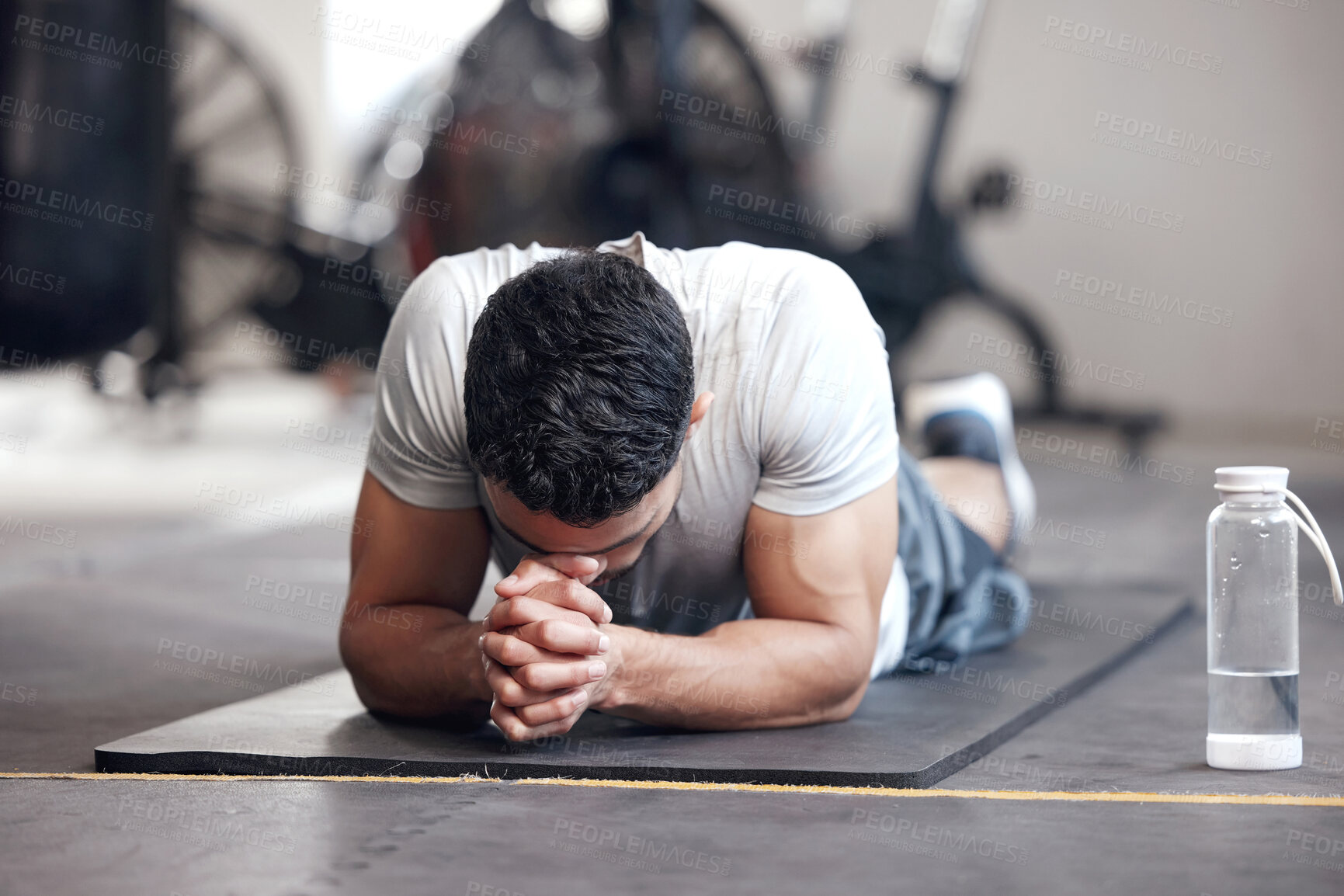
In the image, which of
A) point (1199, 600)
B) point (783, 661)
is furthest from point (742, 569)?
point (1199, 600)

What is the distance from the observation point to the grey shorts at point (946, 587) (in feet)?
5.88

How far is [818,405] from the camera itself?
1.28m

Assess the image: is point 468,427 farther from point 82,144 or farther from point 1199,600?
point 82,144

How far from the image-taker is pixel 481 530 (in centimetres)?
137

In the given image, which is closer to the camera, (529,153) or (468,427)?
(468,427)

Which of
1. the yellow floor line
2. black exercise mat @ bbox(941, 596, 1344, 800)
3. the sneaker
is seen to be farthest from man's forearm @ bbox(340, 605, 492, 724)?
the sneaker

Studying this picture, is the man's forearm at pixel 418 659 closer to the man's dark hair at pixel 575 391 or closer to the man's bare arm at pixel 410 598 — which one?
the man's bare arm at pixel 410 598

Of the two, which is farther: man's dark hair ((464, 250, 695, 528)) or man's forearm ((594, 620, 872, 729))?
man's forearm ((594, 620, 872, 729))

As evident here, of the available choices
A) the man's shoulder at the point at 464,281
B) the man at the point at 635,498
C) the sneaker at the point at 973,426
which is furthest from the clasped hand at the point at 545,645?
the sneaker at the point at 973,426

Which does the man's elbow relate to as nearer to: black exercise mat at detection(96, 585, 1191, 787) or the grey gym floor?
black exercise mat at detection(96, 585, 1191, 787)

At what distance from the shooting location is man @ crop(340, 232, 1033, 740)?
1.09m

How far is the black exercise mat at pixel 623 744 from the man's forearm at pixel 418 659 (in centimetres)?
4

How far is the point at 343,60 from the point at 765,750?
7.05m

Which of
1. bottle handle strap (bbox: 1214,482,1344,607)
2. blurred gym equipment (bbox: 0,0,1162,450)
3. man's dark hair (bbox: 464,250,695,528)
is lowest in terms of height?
bottle handle strap (bbox: 1214,482,1344,607)
